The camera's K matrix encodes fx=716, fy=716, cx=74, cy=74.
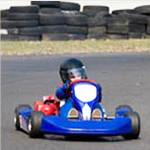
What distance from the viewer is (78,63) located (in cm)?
686

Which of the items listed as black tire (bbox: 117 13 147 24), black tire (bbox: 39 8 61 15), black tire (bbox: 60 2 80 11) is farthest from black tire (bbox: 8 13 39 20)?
black tire (bbox: 117 13 147 24)

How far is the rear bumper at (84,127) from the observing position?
19.6 feet

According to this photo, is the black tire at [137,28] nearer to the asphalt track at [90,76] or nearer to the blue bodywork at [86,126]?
the asphalt track at [90,76]

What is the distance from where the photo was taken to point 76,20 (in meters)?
18.9

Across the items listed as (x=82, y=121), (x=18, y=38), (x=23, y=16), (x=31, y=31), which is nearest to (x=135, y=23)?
(x=31, y=31)

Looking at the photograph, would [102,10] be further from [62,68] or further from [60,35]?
[62,68]

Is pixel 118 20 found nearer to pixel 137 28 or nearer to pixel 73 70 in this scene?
pixel 137 28

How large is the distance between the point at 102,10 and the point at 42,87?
10.5 meters

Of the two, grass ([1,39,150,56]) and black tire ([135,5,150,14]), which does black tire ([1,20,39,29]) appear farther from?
black tire ([135,5,150,14])

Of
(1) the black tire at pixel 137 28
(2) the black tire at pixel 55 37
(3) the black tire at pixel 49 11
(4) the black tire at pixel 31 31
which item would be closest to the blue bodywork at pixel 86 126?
(4) the black tire at pixel 31 31

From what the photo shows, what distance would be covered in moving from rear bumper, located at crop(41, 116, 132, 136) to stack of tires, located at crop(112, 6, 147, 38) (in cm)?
1317

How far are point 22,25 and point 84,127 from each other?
12393 millimetres

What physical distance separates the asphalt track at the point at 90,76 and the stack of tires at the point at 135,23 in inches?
118

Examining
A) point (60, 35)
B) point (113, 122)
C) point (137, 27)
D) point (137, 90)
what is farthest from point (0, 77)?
point (137, 27)
